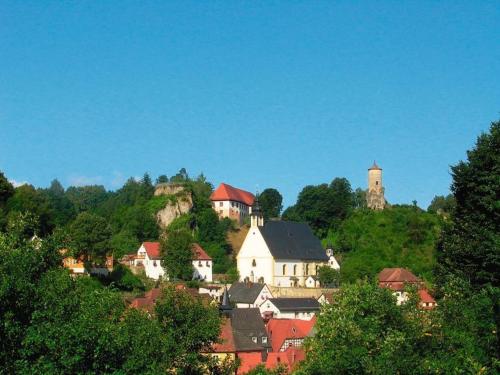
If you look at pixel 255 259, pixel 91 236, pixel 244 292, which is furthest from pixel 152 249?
pixel 91 236

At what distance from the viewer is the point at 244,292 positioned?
274 feet

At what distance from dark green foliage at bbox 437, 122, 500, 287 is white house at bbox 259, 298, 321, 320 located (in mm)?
39842

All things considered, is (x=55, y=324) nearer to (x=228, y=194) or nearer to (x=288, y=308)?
(x=288, y=308)

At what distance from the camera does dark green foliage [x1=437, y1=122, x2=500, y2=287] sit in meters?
34.6

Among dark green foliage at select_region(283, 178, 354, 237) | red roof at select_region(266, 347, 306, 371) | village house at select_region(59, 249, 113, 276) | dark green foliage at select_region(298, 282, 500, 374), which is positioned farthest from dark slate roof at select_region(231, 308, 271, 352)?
dark green foliage at select_region(283, 178, 354, 237)

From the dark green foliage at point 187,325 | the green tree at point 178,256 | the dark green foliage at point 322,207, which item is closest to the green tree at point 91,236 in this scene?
the green tree at point 178,256

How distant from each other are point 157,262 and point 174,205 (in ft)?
56.7

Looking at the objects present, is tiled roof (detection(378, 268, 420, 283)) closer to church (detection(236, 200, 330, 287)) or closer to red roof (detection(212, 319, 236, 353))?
church (detection(236, 200, 330, 287))

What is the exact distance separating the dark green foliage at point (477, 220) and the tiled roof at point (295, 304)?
133 ft

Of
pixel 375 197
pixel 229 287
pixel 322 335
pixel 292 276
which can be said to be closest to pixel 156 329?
pixel 322 335

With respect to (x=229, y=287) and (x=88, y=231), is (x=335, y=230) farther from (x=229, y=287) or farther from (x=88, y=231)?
(x=88, y=231)

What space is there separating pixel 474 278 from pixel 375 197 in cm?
7940

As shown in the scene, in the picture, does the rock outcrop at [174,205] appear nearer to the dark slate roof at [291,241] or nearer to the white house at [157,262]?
the white house at [157,262]

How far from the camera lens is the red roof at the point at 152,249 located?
3487 inches
